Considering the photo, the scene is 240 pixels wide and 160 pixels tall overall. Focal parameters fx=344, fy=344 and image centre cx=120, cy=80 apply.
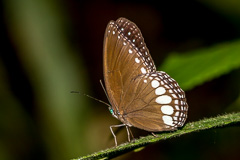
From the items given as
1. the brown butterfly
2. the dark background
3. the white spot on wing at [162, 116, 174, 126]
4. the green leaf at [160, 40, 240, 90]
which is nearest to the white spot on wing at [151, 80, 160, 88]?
the brown butterfly

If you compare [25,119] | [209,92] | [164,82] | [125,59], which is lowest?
[209,92]

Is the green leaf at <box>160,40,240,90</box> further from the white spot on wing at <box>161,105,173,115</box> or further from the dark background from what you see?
the dark background

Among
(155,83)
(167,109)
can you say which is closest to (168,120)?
(167,109)

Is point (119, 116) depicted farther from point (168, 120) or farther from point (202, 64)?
point (202, 64)

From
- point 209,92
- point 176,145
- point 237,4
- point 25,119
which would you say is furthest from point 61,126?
point 237,4

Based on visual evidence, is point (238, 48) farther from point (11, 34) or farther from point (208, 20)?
point (11, 34)

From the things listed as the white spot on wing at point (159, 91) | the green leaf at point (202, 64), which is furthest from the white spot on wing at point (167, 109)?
the green leaf at point (202, 64)

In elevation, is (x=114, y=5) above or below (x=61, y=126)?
above

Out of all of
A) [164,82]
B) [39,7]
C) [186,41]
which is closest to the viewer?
[164,82]
